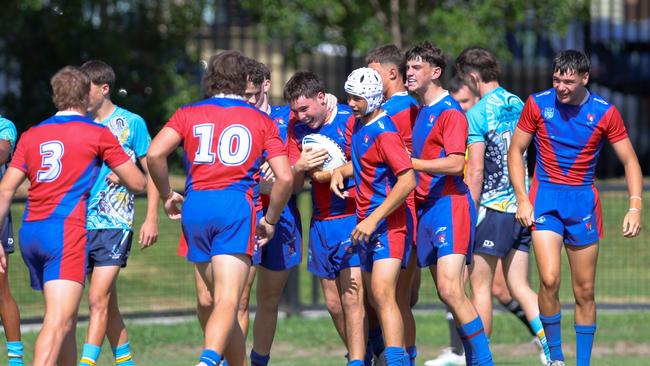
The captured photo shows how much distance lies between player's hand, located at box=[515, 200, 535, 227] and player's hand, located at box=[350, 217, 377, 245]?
1389mm

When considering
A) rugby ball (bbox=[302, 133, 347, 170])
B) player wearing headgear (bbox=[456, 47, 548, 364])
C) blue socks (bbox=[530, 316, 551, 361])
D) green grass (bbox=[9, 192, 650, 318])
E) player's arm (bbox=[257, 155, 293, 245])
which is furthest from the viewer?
green grass (bbox=[9, 192, 650, 318])

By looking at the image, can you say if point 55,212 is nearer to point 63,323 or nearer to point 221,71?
point 63,323

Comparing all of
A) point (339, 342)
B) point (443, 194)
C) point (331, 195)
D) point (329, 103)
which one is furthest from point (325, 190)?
point (339, 342)

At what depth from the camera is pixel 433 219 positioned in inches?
328

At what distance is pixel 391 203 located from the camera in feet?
25.7

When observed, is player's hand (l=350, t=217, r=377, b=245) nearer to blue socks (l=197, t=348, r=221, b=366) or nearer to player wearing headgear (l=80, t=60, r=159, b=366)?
blue socks (l=197, t=348, r=221, b=366)

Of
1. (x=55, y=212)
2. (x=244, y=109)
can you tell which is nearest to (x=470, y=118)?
(x=244, y=109)

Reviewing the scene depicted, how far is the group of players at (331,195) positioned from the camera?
7480mm

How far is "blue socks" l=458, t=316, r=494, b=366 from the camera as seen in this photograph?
8.25m

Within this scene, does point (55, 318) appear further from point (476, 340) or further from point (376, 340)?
point (476, 340)

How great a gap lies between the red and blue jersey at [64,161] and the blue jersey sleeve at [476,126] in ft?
9.39

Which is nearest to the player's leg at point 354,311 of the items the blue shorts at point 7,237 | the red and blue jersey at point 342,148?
the red and blue jersey at point 342,148

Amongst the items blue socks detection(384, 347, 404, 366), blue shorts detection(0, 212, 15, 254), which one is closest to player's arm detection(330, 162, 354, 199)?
blue socks detection(384, 347, 404, 366)

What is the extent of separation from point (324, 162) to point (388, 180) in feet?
1.87
